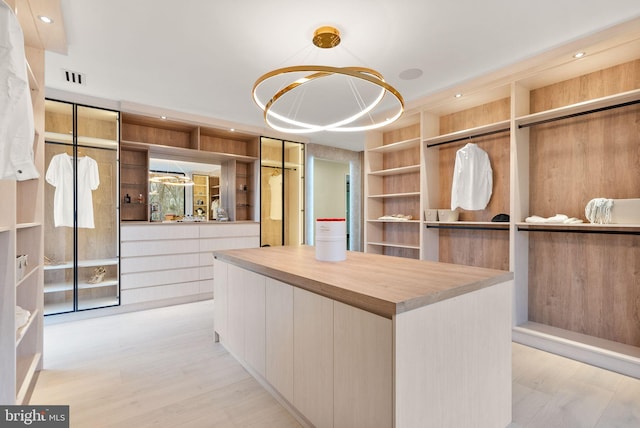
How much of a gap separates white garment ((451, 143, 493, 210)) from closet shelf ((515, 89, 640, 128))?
527 mm

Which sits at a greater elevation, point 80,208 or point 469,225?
point 80,208

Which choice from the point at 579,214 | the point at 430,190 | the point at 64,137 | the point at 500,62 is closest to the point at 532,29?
the point at 500,62

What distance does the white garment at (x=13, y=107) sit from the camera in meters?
1.19

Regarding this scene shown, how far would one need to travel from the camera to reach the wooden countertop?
1.23 metres

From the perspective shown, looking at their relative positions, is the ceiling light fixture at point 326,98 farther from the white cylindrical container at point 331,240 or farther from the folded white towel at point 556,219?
the folded white towel at point 556,219

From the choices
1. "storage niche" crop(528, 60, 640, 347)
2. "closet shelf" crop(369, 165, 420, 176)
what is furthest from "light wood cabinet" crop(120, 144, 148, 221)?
"storage niche" crop(528, 60, 640, 347)

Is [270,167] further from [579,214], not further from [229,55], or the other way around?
[579,214]

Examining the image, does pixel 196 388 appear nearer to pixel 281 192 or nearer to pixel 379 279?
pixel 379 279

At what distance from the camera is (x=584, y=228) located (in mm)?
2660

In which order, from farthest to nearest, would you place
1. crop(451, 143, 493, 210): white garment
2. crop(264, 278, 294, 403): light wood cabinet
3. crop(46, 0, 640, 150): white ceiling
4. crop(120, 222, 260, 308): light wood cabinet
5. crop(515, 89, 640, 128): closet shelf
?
crop(120, 222, 260, 308): light wood cabinet, crop(451, 143, 493, 210): white garment, crop(515, 89, 640, 128): closet shelf, crop(46, 0, 640, 150): white ceiling, crop(264, 278, 294, 403): light wood cabinet

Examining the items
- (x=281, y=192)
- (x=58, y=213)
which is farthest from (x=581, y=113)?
(x=58, y=213)

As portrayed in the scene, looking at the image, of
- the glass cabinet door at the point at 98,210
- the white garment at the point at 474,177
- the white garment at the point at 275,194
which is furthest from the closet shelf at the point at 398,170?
the glass cabinet door at the point at 98,210

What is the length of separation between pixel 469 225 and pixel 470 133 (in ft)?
3.33

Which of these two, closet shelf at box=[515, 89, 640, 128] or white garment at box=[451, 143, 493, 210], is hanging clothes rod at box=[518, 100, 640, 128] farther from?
white garment at box=[451, 143, 493, 210]
